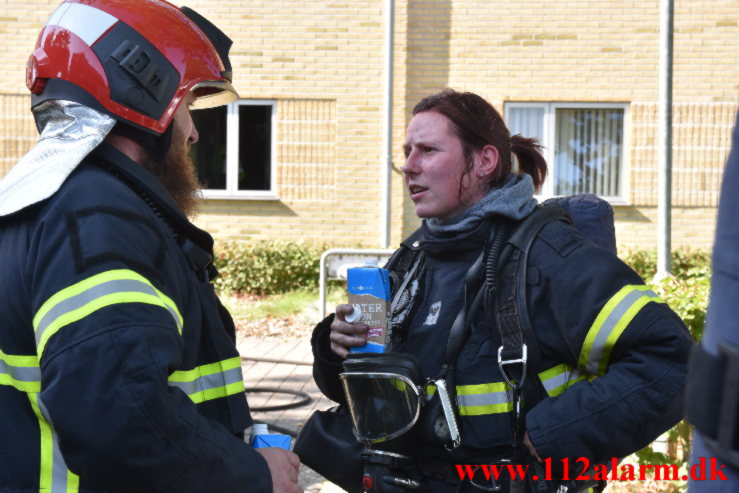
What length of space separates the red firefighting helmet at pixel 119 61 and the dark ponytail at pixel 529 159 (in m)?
1.46

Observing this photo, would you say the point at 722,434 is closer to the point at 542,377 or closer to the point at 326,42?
the point at 542,377

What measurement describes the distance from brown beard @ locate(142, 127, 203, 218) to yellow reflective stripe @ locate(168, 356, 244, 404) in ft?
1.64

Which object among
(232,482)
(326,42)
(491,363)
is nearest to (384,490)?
(491,363)

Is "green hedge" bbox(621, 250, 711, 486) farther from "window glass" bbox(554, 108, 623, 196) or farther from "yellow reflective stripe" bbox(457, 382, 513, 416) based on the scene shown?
"window glass" bbox(554, 108, 623, 196)

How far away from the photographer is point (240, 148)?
→ 14039mm

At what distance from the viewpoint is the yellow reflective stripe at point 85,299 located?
177 centimetres

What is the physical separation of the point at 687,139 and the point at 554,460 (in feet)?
38.8

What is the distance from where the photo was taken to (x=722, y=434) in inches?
47.5

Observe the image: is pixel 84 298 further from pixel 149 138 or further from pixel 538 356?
pixel 538 356

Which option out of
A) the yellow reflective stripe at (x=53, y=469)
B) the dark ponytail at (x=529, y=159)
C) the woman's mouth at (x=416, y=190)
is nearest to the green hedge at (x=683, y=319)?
the dark ponytail at (x=529, y=159)

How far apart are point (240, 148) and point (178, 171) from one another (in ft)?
39.0

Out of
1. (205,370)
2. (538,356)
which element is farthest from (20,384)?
(538,356)

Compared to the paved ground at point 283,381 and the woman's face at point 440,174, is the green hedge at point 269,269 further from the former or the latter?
the woman's face at point 440,174

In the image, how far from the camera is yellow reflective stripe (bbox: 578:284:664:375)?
2.56 m
